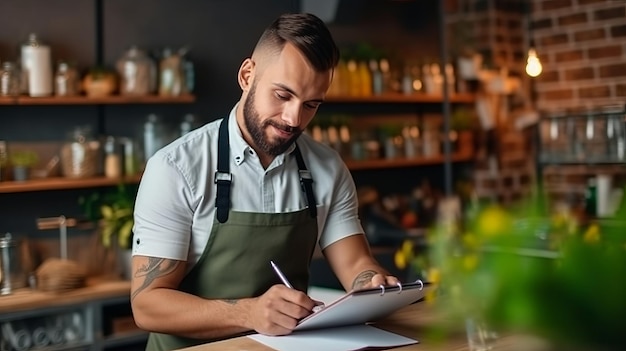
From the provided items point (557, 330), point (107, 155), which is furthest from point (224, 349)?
point (107, 155)

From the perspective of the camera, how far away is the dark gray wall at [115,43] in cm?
349

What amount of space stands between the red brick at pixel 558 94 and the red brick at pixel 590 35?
29 centimetres


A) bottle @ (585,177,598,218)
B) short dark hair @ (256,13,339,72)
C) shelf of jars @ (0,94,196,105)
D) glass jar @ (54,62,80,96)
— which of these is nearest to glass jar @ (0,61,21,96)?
shelf of jars @ (0,94,196,105)

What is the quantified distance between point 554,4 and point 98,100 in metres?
2.65

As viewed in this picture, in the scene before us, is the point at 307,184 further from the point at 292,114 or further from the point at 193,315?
the point at 193,315

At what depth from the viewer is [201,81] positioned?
4031 mm

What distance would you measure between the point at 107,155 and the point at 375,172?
1.79 metres

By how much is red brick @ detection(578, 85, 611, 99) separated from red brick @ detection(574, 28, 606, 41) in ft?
0.89

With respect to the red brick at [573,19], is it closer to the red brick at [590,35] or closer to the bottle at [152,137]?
the red brick at [590,35]

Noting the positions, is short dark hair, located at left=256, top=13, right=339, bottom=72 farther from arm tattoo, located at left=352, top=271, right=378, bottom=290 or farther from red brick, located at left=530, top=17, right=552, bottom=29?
red brick, located at left=530, top=17, right=552, bottom=29

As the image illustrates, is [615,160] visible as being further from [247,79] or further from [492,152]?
[247,79]

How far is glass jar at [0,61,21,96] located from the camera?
334 cm

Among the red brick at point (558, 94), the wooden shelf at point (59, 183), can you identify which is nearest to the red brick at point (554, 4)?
the red brick at point (558, 94)

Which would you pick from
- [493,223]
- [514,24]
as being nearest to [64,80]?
[514,24]
